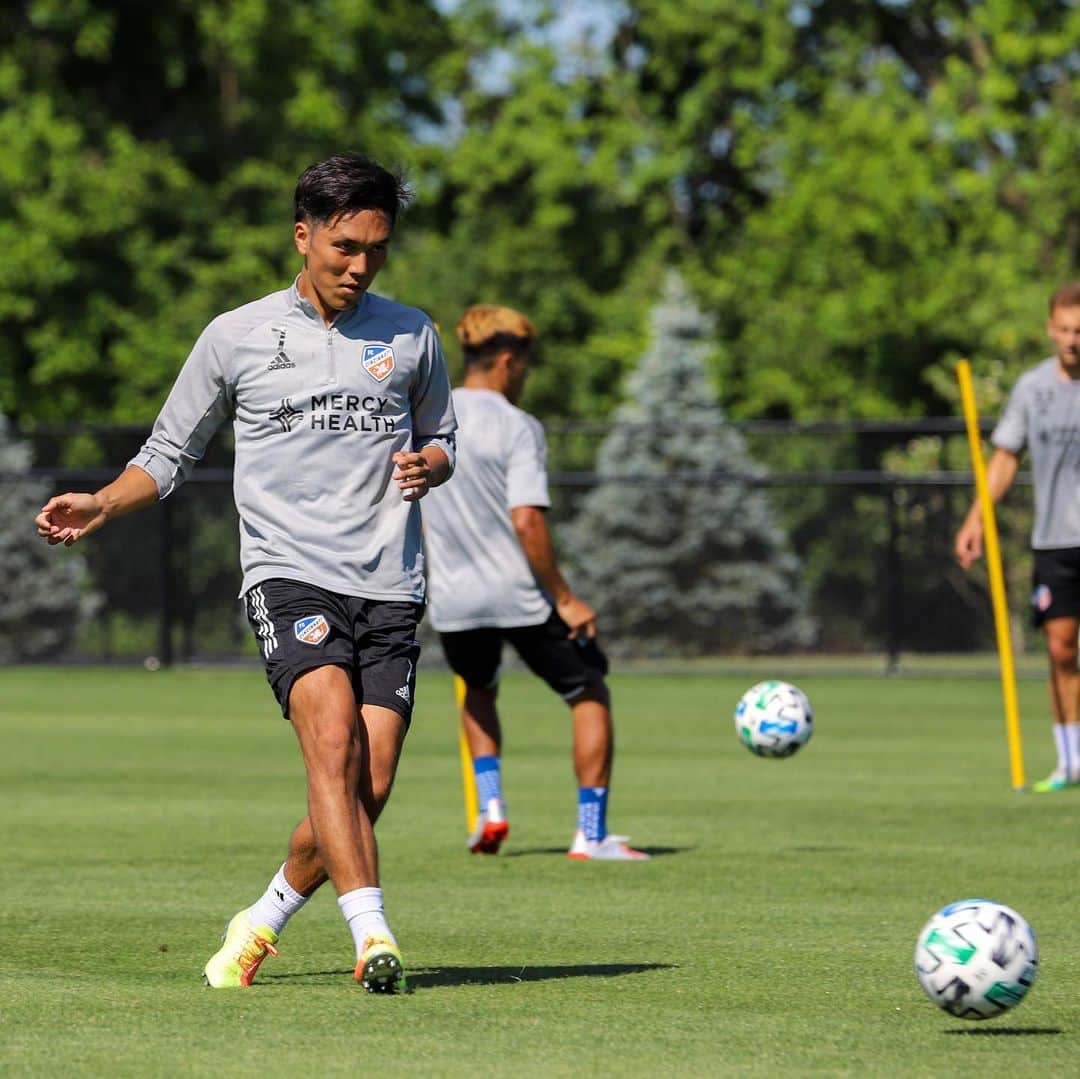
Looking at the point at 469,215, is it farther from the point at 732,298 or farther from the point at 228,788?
the point at 228,788

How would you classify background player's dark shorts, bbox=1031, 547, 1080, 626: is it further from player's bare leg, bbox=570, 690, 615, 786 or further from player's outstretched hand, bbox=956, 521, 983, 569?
player's bare leg, bbox=570, 690, 615, 786

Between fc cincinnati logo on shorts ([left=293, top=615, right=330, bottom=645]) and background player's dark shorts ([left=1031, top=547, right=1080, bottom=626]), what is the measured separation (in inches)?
283

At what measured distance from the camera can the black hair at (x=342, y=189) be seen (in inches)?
258

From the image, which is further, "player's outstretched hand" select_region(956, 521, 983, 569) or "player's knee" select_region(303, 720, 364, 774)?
"player's outstretched hand" select_region(956, 521, 983, 569)

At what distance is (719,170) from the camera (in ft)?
147

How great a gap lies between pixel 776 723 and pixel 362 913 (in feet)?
17.6

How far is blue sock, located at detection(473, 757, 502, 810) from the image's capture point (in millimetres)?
10656

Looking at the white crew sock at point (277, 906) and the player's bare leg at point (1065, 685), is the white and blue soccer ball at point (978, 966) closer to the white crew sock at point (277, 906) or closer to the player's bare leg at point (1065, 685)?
the white crew sock at point (277, 906)

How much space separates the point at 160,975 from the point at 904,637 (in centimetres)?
2050

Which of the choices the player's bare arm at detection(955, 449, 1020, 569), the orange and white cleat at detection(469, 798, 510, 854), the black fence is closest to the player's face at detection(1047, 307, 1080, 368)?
the player's bare arm at detection(955, 449, 1020, 569)

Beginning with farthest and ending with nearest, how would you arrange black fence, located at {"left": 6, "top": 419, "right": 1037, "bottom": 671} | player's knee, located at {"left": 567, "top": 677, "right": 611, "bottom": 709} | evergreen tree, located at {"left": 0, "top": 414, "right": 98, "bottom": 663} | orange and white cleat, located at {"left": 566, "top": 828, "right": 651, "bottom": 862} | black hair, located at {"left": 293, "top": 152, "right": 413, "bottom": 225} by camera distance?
1. evergreen tree, located at {"left": 0, "top": 414, "right": 98, "bottom": 663}
2. black fence, located at {"left": 6, "top": 419, "right": 1037, "bottom": 671}
3. player's knee, located at {"left": 567, "top": 677, "right": 611, "bottom": 709}
4. orange and white cleat, located at {"left": 566, "top": 828, "right": 651, "bottom": 862}
5. black hair, located at {"left": 293, "top": 152, "right": 413, "bottom": 225}

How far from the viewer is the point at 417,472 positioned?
655 cm

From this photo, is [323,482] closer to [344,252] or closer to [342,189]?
[344,252]

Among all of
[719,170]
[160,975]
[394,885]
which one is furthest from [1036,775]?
[719,170]
